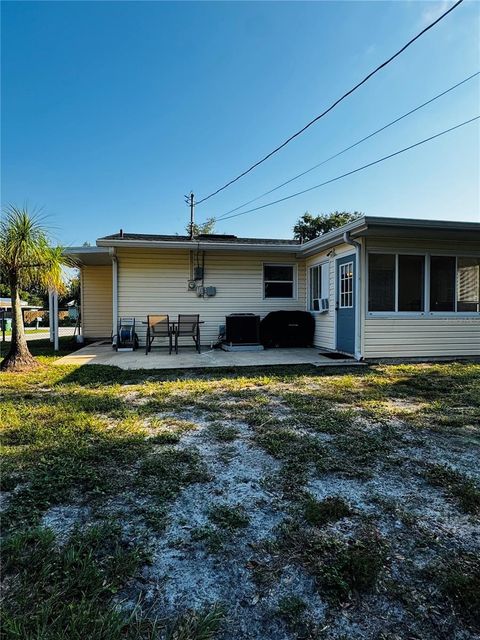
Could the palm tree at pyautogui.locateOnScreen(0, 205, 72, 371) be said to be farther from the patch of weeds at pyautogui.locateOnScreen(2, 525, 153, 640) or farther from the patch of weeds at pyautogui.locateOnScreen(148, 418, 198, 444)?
the patch of weeds at pyautogui.locateOnScreen(2, 525, 153, 640)

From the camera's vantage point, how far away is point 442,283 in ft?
26.1

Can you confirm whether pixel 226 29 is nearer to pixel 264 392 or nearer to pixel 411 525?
pixel 264 392

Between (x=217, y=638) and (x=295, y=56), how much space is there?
10793 mm

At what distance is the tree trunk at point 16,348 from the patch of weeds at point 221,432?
455 centimetres

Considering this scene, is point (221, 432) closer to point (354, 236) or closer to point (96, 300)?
point (354, 236)

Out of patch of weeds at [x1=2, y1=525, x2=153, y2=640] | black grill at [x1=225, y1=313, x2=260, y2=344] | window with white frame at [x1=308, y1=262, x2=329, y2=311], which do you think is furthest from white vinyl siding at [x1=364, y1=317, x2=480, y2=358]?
patch of weeds at [x1=2, y1=525, x2=153, y2=640]

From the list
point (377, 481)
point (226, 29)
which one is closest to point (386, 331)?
point (377, 481)

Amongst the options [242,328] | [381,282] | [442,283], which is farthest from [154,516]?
[442,283]

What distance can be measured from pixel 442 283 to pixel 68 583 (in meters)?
8.45

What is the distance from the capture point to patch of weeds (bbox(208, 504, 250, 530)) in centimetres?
192

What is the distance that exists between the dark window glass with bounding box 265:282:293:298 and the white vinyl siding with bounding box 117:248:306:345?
165 mm

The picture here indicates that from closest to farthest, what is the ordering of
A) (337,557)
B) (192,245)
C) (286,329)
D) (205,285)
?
(337,557) → (192,245) → (286,329) → (205,285)

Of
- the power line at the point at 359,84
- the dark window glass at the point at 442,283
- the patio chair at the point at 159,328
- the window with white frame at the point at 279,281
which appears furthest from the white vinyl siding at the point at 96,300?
the dark window glass at the point at 442,283

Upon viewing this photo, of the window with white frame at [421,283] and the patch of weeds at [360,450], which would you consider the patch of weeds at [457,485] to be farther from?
the window with white frame at [421,283]
